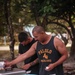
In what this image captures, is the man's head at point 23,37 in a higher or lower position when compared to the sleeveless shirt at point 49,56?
higher

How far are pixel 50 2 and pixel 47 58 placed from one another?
4058mm

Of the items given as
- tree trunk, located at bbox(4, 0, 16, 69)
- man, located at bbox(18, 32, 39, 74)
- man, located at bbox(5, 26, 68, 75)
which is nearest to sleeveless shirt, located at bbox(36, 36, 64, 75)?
man, located at bbox(5, 26, 68, 75)

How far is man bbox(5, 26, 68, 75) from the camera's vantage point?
432 centimetres

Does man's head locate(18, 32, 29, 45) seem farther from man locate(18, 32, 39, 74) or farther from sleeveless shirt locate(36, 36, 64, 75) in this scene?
sleeveless shirt locate(36, 36, 64, 75)

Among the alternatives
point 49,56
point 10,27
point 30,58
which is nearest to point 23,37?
point 30,58

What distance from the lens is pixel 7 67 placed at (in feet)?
14.4

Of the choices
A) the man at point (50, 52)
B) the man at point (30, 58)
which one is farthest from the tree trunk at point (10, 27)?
the man at point (50, 52)

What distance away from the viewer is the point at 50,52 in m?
4.36

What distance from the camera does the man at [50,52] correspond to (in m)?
4.32

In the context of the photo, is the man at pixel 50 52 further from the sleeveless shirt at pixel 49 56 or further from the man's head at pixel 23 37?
the man's head at pixel 23 37

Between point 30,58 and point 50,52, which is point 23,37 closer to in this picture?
point 30,58

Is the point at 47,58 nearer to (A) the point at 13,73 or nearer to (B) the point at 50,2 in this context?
(A) the point at 13,73

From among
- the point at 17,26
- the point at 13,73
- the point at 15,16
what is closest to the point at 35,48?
the point at 13,73

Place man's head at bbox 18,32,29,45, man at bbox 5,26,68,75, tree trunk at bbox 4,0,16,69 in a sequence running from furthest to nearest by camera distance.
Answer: tree trunk at bbox 4,0,16,69
man's head at bbox 18,32,29,45
man at bbox 5,26,68,75
